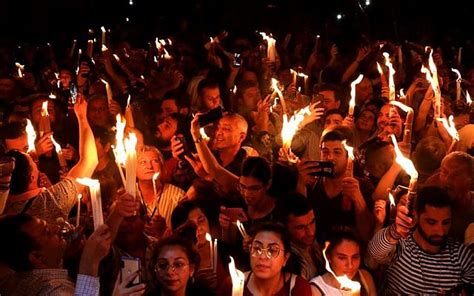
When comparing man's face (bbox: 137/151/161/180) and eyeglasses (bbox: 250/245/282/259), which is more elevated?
man's face (bbox: 137/151/161/180)

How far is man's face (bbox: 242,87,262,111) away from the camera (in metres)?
8.09

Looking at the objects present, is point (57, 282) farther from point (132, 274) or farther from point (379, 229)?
point (379, 229)

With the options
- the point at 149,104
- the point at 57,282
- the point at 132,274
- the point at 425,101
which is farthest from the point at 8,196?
the point at 425,101

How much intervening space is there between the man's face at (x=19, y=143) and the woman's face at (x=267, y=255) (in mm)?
2627

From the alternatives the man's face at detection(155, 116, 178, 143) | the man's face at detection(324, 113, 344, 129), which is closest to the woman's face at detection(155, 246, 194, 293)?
the man's face at detection(155, 116, 178, 143)

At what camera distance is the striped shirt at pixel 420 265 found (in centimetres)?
410

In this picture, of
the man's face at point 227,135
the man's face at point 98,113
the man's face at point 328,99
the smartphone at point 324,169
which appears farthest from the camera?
the man's face at point 328,99

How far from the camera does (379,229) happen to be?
4602 mm

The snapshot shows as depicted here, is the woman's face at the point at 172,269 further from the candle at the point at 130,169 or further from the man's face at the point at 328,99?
the man's face at the point at 328,99

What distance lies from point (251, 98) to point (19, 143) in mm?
3256

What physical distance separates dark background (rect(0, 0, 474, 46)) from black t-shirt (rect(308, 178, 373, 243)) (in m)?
11.8

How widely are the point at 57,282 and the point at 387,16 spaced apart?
678 inches

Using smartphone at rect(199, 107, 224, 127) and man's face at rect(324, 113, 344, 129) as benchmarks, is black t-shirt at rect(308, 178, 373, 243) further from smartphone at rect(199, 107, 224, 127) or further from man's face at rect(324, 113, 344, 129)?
man's face at rect(324, 113, 344, 129)

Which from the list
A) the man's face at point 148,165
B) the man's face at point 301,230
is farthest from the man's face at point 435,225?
the man's face at point 148,165
